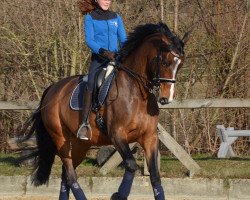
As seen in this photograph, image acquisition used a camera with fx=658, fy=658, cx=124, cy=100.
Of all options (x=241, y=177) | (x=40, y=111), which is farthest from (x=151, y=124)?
(x=241, y=177)

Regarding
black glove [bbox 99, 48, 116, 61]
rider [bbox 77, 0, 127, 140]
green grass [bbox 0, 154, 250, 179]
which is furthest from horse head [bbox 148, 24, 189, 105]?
green grass [bbox 0, 154, 250, 179]

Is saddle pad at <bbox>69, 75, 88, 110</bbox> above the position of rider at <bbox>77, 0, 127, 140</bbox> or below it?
below

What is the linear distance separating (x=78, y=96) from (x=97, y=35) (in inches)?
31.2

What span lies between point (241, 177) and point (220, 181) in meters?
0.31

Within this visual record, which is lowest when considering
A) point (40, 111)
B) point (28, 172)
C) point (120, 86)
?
point (28, 172)

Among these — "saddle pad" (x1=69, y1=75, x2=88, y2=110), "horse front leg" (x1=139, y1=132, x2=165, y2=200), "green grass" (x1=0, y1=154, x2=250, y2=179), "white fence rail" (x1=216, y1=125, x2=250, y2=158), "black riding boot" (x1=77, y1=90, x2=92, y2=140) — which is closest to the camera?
"horse front leg" (x1=139, y1=132, x2=165, y2=200)

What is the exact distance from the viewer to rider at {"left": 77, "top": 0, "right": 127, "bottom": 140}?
7484mm

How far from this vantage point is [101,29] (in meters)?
7.61

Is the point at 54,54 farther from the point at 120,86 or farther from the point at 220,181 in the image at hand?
the point at 120,86

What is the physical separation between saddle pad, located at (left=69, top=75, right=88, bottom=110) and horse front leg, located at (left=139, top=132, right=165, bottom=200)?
1.10 meters

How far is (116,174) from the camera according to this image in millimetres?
9828

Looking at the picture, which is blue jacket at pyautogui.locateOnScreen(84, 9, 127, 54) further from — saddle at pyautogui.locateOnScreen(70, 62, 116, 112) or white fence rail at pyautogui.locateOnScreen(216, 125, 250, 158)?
white fence rail at pyautogui.locateOnScreen(216, 125, 250, 158)

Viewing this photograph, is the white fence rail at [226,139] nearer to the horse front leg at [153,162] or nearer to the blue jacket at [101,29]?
the blue jacket at [101,29]

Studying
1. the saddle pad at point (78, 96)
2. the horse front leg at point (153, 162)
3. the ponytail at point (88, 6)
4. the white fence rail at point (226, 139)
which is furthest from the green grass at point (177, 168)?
the ponytail at point (88, 6)
